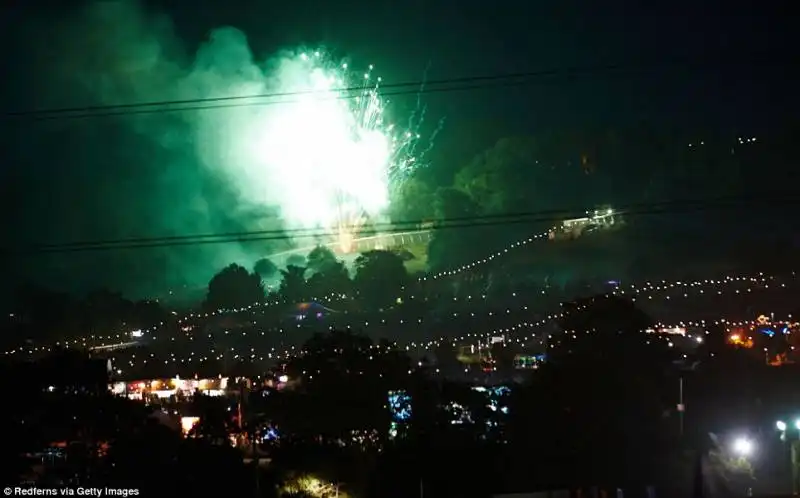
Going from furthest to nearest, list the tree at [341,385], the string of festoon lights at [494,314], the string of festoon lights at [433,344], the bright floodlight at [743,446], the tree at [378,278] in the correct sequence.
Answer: the tree at [378,278] → the string of festoon lights at [494,314] → the string of festoon lights at [433,344] → the bright floodlight at [743,446] → the tree at [341,385]

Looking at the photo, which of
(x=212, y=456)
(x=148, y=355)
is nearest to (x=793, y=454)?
(x=212, y=456)

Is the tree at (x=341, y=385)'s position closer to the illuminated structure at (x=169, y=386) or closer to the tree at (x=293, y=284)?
the illuminated structure at (x=169, y=386)

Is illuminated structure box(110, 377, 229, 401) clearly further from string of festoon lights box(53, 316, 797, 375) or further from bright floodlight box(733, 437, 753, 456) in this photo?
bright floodlight box(733, 437, 753, 456)

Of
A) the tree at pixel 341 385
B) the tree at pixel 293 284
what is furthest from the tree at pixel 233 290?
the tree at pixel 341 385

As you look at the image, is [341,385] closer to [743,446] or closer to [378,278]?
[743,446]

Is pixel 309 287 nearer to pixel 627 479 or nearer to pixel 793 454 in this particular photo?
pixel 627 479

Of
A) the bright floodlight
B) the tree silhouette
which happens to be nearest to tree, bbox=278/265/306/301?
the tree silhouette
